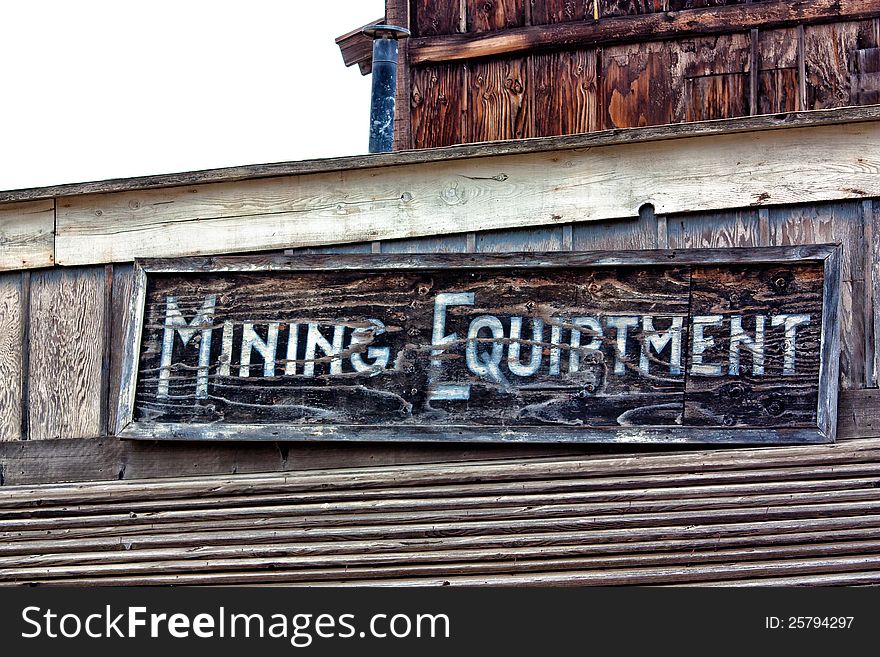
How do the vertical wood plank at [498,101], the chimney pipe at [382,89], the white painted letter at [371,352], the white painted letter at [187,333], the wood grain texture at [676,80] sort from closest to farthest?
the white painted letter at [371,352] → the white painted letter at [187,333] → the wood grain texture at [676,80] → the vertical wood plank at [498,101] → the chimney pipe at [382,89]

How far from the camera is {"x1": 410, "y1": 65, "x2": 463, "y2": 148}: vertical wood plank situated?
311 inches

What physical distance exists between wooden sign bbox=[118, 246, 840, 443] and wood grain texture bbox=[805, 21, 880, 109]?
2333 mm

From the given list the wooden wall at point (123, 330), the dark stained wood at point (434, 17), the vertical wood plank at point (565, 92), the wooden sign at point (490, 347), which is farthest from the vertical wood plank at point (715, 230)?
the dark stained wood at point (434, 17)

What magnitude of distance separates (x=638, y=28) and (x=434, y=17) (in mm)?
1280

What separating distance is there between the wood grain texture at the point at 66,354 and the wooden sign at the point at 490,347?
0.26 metres

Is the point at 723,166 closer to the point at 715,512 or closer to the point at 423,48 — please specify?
the point at 715,512

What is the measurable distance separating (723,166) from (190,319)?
2.46 metres

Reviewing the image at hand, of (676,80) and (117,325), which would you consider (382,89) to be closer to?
(676,80)

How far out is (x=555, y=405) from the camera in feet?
17.6

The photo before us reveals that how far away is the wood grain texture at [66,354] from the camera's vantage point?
5891 millimetres

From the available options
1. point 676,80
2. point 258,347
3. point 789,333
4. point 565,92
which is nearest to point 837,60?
point 676,80

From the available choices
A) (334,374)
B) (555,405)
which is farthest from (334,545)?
(555,405)

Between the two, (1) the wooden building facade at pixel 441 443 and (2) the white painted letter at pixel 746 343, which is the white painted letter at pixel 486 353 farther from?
(2) the white painted letter at pixel 746 343

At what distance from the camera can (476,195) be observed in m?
5.72
